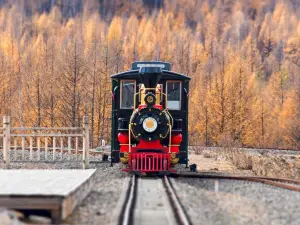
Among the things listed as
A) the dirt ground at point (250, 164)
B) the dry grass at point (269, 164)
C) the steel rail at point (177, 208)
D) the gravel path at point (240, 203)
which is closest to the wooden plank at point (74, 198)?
the steel rail at point (177, 208)

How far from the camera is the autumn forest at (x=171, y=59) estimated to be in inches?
1325

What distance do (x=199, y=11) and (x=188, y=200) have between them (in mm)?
125406

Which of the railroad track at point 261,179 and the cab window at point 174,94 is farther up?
the cab window at point 174,94

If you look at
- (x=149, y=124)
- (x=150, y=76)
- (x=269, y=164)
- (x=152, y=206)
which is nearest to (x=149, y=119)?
(x=149, y=124)

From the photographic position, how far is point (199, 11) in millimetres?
→ 130250

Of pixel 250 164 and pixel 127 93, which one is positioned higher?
pixel 127 93

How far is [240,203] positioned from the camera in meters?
9.52

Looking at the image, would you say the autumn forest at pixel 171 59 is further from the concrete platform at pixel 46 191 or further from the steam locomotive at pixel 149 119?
the concrete platform at pixel 46 191

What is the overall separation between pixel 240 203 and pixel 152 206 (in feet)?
6.82

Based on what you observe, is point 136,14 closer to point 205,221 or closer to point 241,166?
point 241,166

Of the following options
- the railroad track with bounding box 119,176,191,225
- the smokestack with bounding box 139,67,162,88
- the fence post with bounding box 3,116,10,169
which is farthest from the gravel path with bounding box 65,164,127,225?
the fence post with bounding box 3,116,10,169

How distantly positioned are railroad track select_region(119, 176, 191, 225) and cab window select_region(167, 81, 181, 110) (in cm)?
374

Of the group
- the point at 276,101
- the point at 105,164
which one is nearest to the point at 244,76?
the point at 276,101

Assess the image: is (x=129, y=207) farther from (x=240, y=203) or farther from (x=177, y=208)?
(x=240, y=203)
